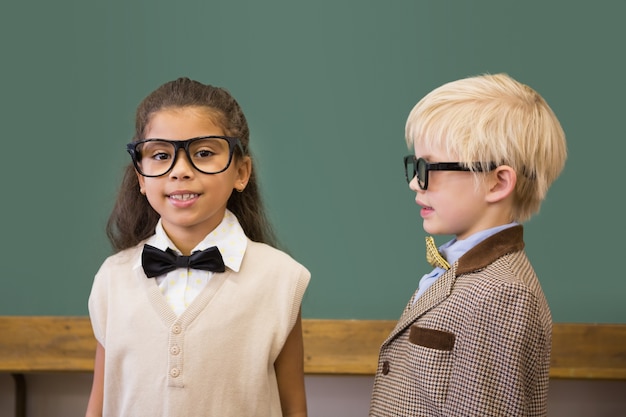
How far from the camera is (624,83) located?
9.29 ft

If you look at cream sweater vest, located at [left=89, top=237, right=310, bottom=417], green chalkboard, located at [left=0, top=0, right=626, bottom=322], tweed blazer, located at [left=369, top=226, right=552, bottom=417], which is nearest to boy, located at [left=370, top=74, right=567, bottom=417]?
tweed blazer, located at [left=369, top=226, right=552, bottom=417]

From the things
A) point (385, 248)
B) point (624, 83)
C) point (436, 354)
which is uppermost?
point (624, 83)

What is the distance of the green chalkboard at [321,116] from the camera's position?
9.31 ft

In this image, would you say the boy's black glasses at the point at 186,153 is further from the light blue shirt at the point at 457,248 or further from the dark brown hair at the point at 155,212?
the light blue shirt at the point at 457,248

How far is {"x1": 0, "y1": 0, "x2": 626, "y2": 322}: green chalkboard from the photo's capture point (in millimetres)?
2838

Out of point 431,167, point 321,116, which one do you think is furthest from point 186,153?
point 321,116

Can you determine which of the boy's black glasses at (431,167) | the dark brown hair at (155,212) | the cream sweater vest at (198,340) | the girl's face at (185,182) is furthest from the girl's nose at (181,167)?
the boy's black glasses at (431,167)

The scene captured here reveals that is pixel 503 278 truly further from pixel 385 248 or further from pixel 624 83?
pixel 624 83

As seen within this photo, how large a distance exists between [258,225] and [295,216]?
3.76ft

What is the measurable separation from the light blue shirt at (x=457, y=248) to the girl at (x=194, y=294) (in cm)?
26

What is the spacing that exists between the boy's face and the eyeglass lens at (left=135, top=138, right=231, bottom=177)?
413 millimetres

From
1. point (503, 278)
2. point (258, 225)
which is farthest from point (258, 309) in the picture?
point (503, 278)

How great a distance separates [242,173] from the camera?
1.67 meters

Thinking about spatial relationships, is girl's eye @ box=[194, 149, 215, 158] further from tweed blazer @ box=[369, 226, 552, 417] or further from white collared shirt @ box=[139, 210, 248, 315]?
tweed blazer @ box=[369, 226, 552, 417]
